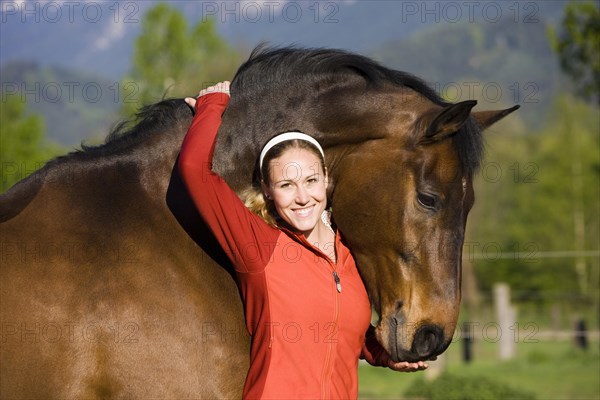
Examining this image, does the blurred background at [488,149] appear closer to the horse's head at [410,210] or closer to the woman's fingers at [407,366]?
the horse's head at [410,210]

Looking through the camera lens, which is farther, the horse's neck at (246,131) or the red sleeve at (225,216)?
the horse's neck at (246,131)

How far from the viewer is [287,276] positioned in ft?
9.51

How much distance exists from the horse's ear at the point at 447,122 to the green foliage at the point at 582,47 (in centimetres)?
1184

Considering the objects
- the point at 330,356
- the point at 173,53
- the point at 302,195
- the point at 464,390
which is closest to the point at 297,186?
the point at 302,195

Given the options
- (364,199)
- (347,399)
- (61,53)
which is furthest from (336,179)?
(61,53)

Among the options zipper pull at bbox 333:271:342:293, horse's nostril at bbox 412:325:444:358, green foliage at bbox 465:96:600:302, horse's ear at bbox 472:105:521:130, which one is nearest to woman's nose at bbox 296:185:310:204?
zipper pull at bbox 333:271:342:293

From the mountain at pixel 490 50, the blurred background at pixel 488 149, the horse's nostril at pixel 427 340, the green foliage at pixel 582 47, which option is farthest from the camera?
the mountain at pixel 490 50

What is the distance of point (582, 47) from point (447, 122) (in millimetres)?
12477

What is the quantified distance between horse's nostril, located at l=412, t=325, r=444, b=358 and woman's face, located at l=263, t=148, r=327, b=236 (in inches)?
25.7

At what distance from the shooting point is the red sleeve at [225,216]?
114 inches

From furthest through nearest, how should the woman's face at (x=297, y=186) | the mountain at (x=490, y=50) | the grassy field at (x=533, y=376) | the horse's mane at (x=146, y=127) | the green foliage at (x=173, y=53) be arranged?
1. the mountain at (x=490, y=50)
2. the green foliage at (x=173, y=53)
3. the grassy field at (x=533, y=376)
4. the horse's mane at (x=146, y=127)
5. the woman's face at (x=297, y=186)

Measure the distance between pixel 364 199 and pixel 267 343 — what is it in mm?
781

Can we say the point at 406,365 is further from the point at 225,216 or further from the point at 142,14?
the point at 142,14

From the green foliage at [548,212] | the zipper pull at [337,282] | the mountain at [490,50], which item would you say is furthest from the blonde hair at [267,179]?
the mountain at [490,50]
